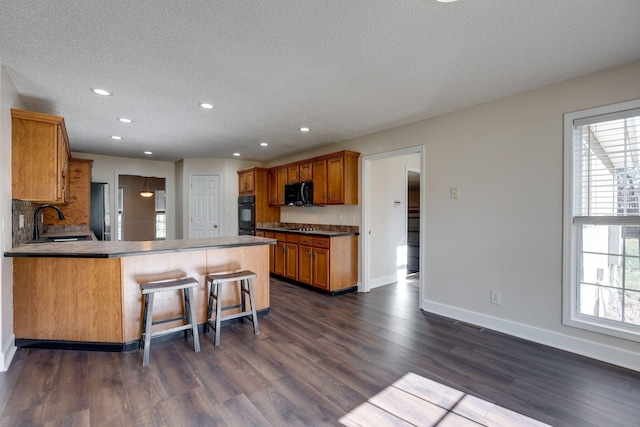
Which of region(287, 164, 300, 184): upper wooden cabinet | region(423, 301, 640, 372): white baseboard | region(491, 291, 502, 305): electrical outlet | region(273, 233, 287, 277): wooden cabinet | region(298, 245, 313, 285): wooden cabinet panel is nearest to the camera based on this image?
region(423, 301, 640, 372): white baseboard

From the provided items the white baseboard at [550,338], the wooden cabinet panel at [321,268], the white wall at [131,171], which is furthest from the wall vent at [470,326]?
the white wall at [131,171]

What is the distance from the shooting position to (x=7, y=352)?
2.46 m

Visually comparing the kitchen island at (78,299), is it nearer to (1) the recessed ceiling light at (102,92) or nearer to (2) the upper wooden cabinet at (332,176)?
(1) the recessed ceiling light at (102,92)

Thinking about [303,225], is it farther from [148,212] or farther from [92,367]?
[148,212]

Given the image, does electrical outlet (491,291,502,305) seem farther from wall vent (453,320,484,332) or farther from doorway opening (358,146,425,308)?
doorway opening (358,146,425,308)

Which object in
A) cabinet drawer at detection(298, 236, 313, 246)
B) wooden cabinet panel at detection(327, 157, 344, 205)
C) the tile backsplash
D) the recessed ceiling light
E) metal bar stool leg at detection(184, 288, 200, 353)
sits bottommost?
metal bar stool leg at detection(184, 288, 200, 353)

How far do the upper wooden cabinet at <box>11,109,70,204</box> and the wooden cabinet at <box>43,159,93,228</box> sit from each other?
2.90 m

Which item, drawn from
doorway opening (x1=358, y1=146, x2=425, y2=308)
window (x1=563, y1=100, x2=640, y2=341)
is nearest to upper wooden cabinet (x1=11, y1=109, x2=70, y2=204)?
doorway opening (x1=358, y1=146, x2=425, y2=308)

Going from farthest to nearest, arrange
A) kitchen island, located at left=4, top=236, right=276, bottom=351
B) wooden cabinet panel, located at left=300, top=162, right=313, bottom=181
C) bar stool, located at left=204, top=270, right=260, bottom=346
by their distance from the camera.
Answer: wooden cabinet panel, located at left=300, top=162, right=313, bottom=181
bar stool, located at left=204, top=270, right=260, bottom=346
kitchen island, located at left=4, top=236, right=276, bottom=351

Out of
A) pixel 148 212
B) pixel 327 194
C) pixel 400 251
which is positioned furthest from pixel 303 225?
pixel 148 212

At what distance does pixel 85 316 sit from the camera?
2709 mm

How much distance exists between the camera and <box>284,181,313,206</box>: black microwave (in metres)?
5.27

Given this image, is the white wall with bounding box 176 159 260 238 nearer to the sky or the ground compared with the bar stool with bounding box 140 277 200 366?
nearer to the sky

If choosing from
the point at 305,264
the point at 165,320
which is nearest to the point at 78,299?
the point at 165,320
